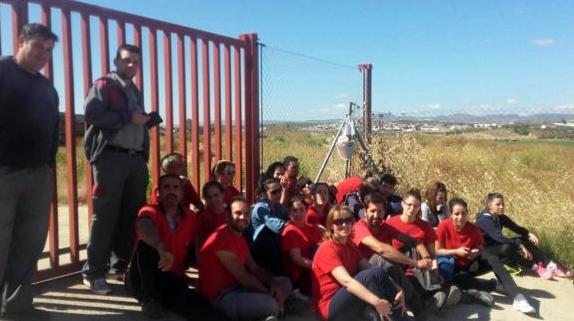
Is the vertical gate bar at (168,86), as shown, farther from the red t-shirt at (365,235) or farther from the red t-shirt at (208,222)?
the red t-shirt at (365,235)

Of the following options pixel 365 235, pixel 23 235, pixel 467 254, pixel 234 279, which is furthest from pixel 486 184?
pixel 23 235

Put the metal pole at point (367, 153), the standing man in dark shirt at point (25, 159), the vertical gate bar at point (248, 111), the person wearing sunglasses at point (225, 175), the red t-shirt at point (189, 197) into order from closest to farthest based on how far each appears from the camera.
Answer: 1. the standing man in dark shirt at point (25, 159)
2. the red t-shirt at point (189, 197)
3. the person wearing sunglasses at point (225, 175)
4. the vertical gate bar at point (248, 111)
5. the metal pole at point (367, 153)

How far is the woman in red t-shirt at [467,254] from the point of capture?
471 centimetres

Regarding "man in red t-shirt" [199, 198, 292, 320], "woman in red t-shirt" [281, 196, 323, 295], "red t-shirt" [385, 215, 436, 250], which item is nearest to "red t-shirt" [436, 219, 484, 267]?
"red t-shirt" [385, 215, 436, 250]

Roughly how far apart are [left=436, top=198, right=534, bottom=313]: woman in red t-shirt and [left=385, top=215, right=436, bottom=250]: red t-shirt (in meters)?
0.39

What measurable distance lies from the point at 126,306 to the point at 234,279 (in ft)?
2.89

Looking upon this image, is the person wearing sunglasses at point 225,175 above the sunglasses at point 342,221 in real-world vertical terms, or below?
above

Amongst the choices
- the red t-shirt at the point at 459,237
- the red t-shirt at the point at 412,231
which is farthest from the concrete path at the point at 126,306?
the red t-shirt at the point at 412,231

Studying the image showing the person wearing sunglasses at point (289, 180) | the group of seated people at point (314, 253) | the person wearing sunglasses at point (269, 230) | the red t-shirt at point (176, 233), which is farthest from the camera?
the person wearing sunglasses at point (289, 180)

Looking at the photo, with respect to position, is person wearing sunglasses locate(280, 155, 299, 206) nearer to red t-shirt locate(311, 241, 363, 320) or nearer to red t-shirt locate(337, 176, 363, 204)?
red t-shirt locate(337, 176, 363, 204)

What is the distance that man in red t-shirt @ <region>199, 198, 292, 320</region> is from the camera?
3.56 meters

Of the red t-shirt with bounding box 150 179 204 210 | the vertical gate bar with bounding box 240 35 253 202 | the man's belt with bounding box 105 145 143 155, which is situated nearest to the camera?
the man's belt with bounding box 105 145 143 155

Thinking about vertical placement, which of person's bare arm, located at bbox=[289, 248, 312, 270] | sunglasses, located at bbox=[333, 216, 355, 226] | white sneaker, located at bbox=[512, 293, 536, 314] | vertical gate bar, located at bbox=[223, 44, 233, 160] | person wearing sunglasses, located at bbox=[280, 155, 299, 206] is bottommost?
white sneaker, located at bbox=[512, 293, 536, 314]

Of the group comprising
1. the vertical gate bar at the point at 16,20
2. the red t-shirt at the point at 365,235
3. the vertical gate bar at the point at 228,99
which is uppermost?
the vertical gate bar at the point at 16,20
